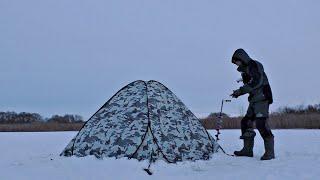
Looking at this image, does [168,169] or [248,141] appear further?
[248,141]

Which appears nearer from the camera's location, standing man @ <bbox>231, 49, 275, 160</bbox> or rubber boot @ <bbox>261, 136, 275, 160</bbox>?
rubber boot @ <bbox>261, 136, 275, 160</bbox>

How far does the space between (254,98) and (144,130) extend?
219 centimetres

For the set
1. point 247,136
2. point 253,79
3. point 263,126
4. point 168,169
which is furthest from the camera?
point 247,136

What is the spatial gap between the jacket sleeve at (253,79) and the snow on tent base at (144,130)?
Result: 1409 millimetres

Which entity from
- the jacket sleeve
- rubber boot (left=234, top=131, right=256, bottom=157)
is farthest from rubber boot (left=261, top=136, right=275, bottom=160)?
the jacket sleeve

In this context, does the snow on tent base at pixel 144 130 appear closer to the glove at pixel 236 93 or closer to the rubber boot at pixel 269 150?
the glove at pixel 236 93

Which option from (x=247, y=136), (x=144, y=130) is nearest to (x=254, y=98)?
(x=247, y=136)

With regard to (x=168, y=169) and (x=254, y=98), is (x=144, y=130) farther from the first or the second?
(x=254, y=98)

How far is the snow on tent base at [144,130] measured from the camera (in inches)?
340

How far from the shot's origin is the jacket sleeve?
886 centimetres

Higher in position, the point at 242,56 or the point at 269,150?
the point at 242,56

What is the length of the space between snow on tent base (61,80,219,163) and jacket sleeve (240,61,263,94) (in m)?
1.41

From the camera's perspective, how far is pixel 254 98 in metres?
8.95

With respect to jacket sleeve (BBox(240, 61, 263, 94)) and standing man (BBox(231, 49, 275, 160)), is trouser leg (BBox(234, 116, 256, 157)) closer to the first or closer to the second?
standing man (BBox(231, 49, 275, 160))
